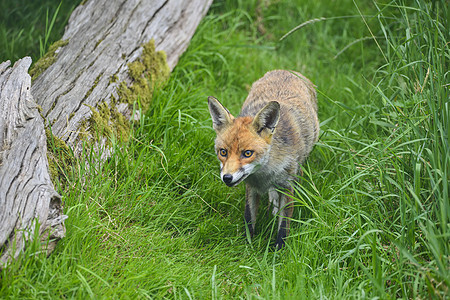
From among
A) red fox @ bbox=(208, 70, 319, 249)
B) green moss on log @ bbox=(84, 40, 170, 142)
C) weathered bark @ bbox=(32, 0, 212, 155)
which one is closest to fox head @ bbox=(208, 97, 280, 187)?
red fox @ bbox=(208, 70, 319, 249)

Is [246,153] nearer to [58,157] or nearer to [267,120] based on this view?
[267,120]

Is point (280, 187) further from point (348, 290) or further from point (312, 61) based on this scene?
point (312, 61)

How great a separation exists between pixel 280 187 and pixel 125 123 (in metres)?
1.85

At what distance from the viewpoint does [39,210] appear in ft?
10.4

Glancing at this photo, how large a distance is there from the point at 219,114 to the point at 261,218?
1.23 meters

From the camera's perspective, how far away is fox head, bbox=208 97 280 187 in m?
3.82

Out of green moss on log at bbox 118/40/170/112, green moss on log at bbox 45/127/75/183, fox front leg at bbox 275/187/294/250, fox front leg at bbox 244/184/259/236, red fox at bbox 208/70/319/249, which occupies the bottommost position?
fox front leg at bbox 275/187/294/250

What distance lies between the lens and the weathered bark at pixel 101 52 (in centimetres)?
437

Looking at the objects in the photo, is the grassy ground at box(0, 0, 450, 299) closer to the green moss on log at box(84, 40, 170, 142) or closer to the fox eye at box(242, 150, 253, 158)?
the green moss on log at box(84, 40, 170, 142)

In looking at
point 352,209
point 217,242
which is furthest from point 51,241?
point 352,209

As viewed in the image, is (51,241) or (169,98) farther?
(169,98)

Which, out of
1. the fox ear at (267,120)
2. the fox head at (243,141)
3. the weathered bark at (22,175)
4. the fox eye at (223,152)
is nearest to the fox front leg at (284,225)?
the fox head at (243,141)

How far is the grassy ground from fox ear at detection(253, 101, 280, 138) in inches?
19.9

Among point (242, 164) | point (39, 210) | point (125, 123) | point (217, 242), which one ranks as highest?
point (39, 210)
